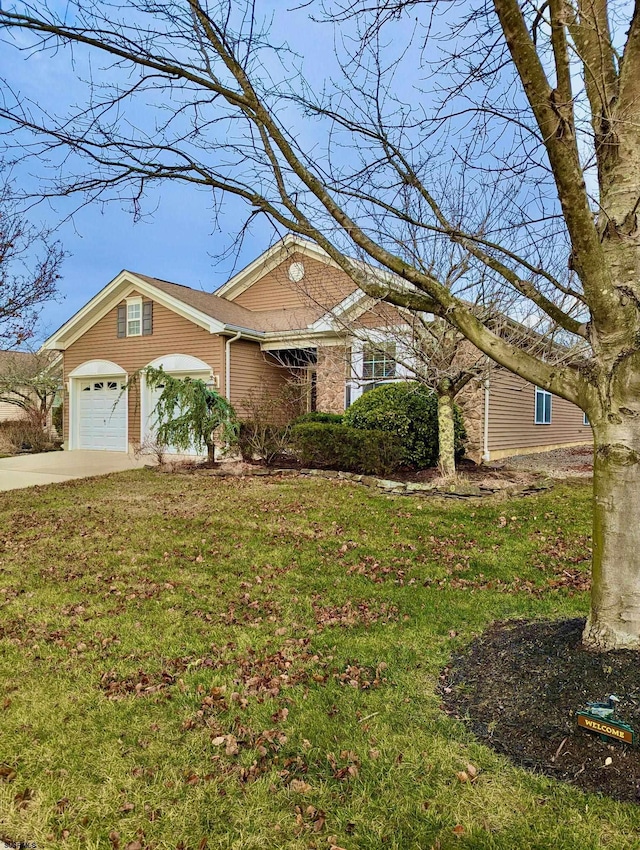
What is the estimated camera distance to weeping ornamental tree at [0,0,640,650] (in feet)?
8.63

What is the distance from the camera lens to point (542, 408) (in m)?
16.8

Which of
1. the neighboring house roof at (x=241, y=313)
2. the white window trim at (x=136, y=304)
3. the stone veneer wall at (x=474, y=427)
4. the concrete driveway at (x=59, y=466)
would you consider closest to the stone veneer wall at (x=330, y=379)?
the neighboring house roof at (x=241, y=313)

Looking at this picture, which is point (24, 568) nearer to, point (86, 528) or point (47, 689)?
point (86, 528)

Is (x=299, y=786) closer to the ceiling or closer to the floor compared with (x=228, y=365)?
closer to the floor

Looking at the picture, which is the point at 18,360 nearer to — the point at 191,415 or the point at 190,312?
the point at 190,312

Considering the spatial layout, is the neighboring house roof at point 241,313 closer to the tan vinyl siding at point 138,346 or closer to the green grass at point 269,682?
the tan vinyl siding at point 138,346

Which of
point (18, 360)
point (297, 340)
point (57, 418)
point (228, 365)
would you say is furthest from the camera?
point (18, 360)

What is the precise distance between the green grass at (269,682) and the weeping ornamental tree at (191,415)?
4547 mm

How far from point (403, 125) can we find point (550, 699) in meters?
3.64

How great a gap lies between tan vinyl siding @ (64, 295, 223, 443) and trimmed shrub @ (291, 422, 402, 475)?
4.49 meters

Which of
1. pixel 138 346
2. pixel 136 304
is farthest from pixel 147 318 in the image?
pixel 138 346

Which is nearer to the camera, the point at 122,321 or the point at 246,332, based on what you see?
the point at 246,332

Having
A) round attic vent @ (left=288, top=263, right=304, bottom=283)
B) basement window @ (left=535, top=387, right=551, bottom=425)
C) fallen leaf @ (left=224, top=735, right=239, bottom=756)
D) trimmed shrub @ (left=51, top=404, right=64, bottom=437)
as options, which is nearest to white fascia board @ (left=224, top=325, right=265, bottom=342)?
round attic vent @ (left=288, top=263, right=304, bottom=283)

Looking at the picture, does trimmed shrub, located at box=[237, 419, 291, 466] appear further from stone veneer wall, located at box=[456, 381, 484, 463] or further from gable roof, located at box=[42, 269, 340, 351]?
stone veneer wall, located at box=[456, 381, 484, 463]
